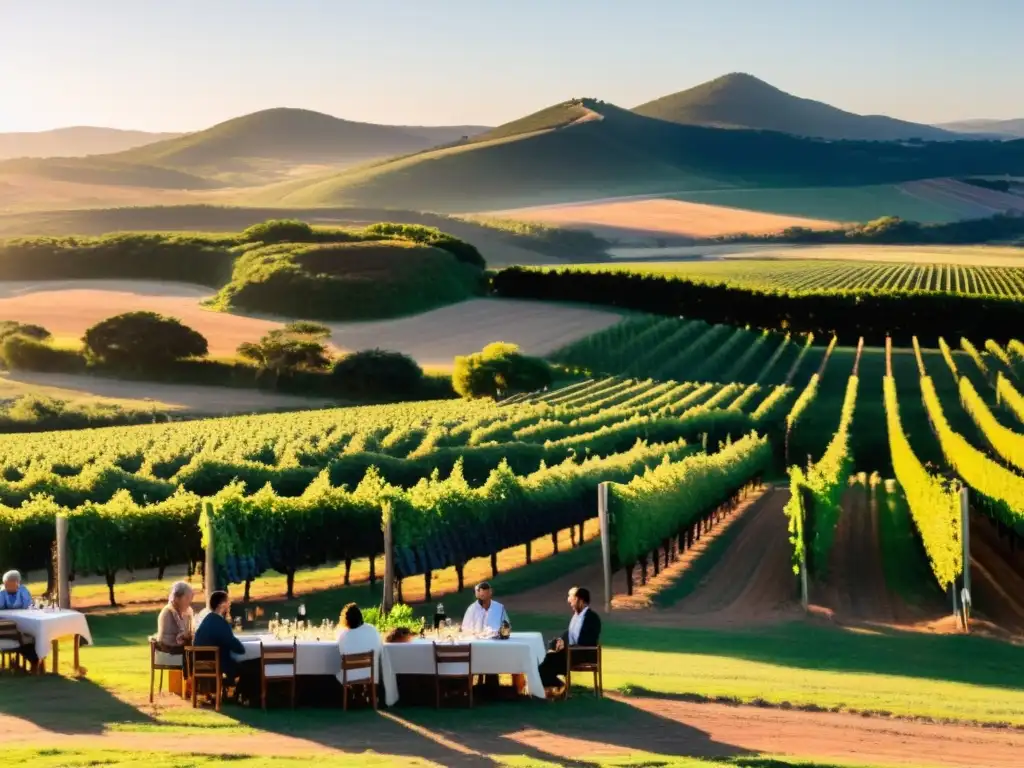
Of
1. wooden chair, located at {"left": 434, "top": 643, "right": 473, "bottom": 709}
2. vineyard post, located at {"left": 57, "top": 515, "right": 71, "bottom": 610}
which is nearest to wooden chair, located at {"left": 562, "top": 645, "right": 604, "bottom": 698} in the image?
wooden chair, located at {"left": 434, "top": 643, "right": 473, "bottom": 709}

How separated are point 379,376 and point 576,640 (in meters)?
66.4

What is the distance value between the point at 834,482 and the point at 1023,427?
84.6 ft

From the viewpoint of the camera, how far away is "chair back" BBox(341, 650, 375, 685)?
1703cm

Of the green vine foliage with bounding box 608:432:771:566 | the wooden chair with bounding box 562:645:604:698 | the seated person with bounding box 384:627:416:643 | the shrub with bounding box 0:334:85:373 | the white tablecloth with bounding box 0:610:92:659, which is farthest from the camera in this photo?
the shrub with bounding box 0:334:85:373

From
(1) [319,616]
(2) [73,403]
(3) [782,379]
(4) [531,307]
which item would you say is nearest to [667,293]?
(4) [531,307]

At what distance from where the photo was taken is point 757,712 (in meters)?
17.8

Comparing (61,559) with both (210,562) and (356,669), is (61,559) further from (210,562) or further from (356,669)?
(356,669)

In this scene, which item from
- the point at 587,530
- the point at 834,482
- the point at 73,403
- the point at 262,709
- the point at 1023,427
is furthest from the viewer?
the point at 73,403

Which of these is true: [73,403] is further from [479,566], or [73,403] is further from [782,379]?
[479,566]

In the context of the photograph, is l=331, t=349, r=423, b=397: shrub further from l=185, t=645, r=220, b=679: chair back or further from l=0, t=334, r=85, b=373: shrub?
l=185, t=645, r=220, b=679: chair back

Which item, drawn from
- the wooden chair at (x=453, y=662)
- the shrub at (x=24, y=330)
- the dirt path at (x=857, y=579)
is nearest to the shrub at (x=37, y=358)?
the shrub at (x=24, y=330)

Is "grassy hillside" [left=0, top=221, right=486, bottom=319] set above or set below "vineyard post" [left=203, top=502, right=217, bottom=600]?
above

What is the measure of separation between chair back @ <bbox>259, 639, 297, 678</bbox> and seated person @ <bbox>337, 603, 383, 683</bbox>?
19.4 inches

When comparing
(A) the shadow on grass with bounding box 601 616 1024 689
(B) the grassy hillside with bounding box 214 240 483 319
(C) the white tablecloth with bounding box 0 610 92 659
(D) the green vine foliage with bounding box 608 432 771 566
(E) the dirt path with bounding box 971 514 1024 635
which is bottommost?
(E) the dirt path with bounding box 971 514 1024 635
